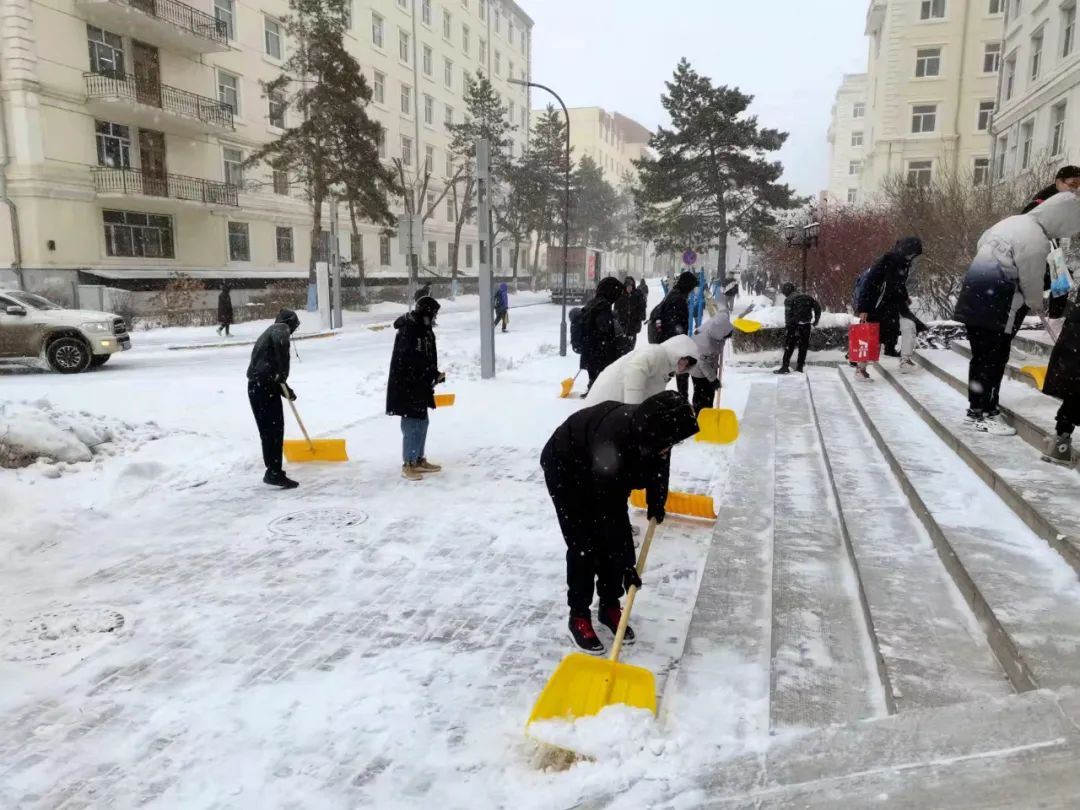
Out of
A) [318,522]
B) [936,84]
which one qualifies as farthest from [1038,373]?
[936,84]

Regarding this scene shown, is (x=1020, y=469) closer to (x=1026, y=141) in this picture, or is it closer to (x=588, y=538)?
(x=588, y=538)

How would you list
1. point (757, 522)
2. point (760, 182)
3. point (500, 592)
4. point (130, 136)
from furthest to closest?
point (760, 182) → point (130, 136) → point (757, 522) → point (500, 592)

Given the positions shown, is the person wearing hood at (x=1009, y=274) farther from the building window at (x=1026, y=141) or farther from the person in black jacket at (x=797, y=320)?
the building window at (x=1026, y=141)

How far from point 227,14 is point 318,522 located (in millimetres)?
31477

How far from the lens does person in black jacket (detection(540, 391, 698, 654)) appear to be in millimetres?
3049

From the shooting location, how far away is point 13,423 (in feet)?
22.6

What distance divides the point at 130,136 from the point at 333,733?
28.7 meters

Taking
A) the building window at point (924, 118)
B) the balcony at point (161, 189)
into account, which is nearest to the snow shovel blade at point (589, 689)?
the balcony at point (161, 189)

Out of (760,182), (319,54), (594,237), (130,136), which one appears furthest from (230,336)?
(594,237)

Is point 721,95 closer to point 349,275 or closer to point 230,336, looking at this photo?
point 349,275

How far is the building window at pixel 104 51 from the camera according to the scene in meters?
23.8

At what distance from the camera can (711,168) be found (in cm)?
3869

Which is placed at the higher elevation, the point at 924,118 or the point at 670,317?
the point at 924,118

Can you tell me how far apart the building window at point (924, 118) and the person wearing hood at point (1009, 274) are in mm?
39532
